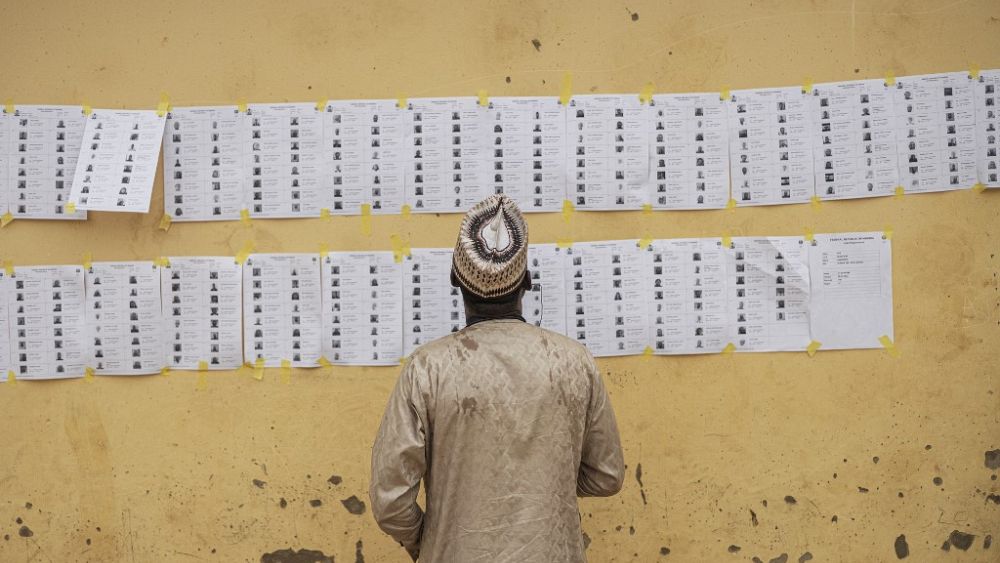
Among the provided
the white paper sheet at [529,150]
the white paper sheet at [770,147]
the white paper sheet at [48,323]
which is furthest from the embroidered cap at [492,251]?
the white paper sheet at [48,323]

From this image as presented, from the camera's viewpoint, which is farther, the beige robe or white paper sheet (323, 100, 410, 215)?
white paper sheet (323, 100, 410, 215)

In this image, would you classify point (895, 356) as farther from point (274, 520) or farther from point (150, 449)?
point (150, 449)

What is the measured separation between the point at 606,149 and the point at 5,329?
6.71 feet

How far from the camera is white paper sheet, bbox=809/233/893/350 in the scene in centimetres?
235

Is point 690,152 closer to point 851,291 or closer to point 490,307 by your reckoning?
point 851,291

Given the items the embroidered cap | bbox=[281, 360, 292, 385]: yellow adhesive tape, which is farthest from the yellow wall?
the embroidered cap

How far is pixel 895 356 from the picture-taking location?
236cm

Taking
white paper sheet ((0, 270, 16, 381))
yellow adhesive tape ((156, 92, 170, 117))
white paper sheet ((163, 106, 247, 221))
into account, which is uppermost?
yellow adhesive tape ((156, 92, 170, 117))

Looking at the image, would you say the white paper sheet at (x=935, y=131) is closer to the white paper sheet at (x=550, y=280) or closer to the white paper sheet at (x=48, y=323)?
the white paper sheet at (x=550, y=280)

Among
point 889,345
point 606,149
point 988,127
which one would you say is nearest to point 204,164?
point 606,149

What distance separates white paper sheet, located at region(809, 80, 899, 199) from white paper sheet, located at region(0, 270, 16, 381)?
2.67 meters

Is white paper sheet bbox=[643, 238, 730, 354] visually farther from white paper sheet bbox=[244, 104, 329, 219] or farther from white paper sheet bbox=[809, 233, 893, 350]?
white paper sheet bbox=[244, 104, 329, 219]

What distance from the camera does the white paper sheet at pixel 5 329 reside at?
236 cm

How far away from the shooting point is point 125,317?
2.36 metres
